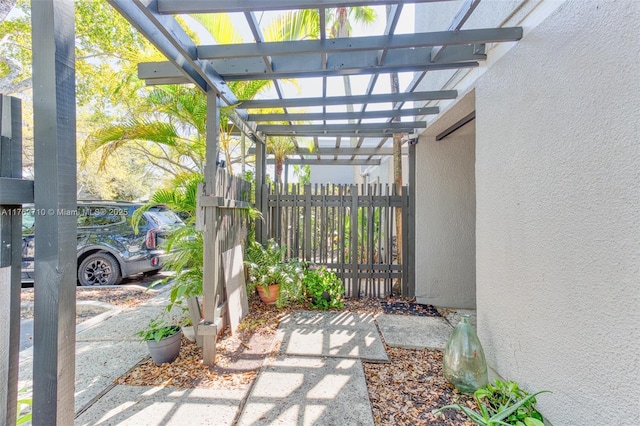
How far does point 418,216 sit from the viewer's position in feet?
14.9

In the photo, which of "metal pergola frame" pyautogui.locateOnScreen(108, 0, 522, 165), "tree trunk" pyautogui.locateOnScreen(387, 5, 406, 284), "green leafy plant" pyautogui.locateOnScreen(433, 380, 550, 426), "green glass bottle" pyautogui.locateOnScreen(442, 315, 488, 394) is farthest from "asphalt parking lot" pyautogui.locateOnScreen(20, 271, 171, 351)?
"green leafy plant" pyautogui.locateOnScreen(433, 380, 550, 426)

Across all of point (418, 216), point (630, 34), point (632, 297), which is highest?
point (630, 34)

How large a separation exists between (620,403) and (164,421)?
8.77 ft

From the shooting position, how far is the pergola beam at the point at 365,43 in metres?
2.19

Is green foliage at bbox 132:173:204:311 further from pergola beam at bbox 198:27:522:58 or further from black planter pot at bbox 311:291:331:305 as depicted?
black planter pot at bbox 311:291:331:305

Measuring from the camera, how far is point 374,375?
8.35 ft

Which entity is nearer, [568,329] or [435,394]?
[568,329]

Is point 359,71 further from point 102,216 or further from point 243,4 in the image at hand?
point 102,216

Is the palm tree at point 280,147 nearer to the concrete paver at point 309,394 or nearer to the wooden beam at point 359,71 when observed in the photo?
the wooden beam at point 359,71

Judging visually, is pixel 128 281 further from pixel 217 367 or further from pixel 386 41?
pixel 386 41

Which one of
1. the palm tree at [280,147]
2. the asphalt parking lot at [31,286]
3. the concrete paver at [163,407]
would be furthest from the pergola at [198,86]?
the asphalt parking lot at [31,286]

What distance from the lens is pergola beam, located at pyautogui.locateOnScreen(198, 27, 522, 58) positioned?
2191mm

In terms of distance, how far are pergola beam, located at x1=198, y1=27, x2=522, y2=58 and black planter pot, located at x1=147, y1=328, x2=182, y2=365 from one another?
257 centimetres

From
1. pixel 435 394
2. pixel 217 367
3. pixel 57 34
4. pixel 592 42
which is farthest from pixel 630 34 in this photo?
pixel 217 367
